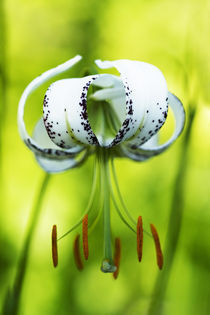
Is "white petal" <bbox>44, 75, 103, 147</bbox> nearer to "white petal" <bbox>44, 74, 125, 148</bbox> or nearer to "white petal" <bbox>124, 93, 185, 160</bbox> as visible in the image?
"white petal" <bbox>44, 74, 125, 148</bbox>

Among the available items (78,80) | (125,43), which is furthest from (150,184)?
(78,80)

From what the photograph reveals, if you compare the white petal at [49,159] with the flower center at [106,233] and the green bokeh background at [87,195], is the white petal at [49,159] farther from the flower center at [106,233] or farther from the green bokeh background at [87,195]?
the green bokeh background at [87,195]

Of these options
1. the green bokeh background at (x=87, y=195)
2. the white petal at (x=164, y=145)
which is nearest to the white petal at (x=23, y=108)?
the white petal at (x=164, y=145)

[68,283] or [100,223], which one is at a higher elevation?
[100,223]

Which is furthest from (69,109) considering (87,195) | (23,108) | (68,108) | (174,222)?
(87,195)

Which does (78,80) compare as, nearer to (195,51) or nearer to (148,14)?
(195,51)

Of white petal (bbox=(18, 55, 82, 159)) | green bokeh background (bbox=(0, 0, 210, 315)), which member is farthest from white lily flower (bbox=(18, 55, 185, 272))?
green bokeh background (bbox=(0, 0, 210, 315))
